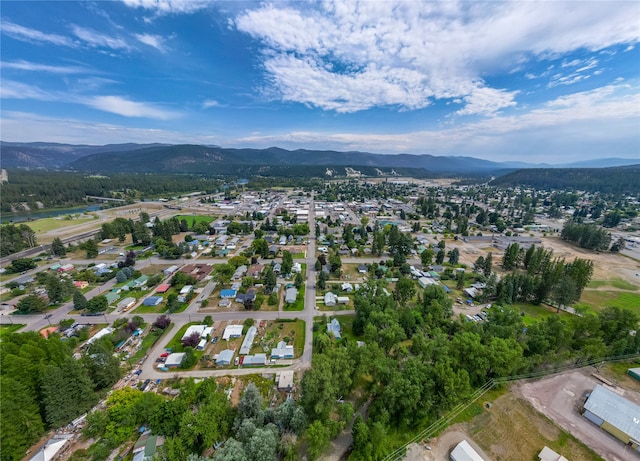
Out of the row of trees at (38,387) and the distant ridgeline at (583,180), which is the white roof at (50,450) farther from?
the distant ridgeline at (583,180)

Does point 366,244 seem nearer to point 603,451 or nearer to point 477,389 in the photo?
point 477,389

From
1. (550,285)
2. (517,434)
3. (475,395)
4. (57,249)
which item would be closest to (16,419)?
(475,395)

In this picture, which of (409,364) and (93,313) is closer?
(409,364)

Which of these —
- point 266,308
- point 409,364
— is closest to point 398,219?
point 266,308

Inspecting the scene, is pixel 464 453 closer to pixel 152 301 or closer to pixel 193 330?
pixel 193 330

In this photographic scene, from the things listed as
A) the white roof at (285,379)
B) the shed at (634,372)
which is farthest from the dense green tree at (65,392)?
the shed at (634,372)
